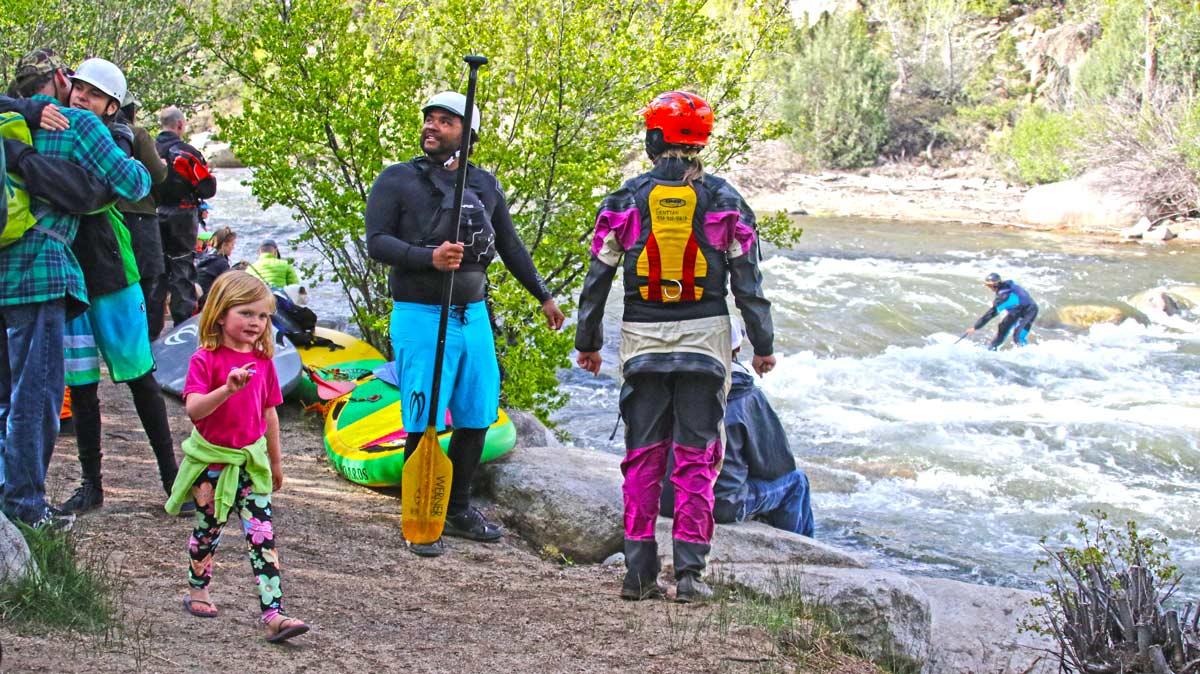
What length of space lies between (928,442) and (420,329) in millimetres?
6754

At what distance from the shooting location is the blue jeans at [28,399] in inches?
161

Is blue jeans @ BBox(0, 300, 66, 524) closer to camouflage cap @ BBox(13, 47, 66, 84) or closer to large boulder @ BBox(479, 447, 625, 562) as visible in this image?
camouflage cap @ BBox(13, 47, 66, 84)

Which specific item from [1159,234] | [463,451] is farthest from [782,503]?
[1159,234]

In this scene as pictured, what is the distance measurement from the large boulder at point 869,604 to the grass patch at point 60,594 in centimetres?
221

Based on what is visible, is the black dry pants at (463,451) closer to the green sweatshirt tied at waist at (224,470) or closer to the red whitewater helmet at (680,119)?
the green sweatshirt tied at waist at (224,470)

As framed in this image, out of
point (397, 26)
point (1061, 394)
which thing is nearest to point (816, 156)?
point (1061, 394)

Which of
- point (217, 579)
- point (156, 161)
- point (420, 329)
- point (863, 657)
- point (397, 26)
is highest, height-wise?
point (397, 26)

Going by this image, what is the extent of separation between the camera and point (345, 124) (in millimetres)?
7168

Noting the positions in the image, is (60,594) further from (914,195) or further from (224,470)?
(914,195)

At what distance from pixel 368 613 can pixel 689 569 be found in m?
1.12

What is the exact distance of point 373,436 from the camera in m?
6.07

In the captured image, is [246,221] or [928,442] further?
[246,221]

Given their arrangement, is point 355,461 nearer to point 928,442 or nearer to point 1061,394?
point 928,442

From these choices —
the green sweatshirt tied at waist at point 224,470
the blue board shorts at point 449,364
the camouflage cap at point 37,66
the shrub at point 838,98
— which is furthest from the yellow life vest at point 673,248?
the shrub at point 838,98
